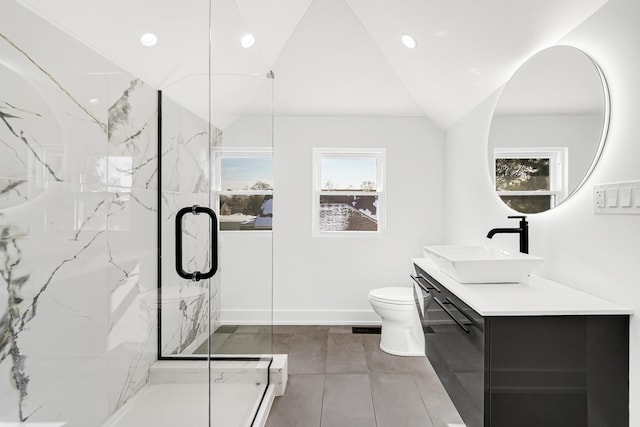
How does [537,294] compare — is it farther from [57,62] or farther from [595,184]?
[57,62]

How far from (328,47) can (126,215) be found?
7.24 feet

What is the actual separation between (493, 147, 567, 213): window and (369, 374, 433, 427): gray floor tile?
1309mm

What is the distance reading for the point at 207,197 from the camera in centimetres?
179

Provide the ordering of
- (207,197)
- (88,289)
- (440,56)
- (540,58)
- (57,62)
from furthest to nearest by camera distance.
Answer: (440,56), (540,58), (207,197), (88,289), (57,62)

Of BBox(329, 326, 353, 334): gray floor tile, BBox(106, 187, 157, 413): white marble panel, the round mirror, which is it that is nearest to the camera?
BBox(106, 187, 157, 413): white marble panel

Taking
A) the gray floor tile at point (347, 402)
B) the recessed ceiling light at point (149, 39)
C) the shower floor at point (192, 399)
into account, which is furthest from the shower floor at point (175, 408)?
the recessed ceiling light at point (149, 39)

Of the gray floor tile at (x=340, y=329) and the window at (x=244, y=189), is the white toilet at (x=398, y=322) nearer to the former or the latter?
the gray floor tile at (x=340, y=329)

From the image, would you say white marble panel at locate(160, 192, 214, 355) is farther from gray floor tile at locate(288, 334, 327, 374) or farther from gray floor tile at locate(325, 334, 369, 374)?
gray floor tile at locate(325, 334, 369, 374)

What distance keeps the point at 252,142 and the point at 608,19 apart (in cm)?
172

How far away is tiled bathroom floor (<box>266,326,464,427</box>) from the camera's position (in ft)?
7.32

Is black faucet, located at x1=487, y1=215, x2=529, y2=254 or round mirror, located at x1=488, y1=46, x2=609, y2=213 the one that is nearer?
round mirror, located at x1=488, y1=46, x2=609, y2=213

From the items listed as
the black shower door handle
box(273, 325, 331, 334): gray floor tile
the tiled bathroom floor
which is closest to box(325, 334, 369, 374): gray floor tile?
the tiled bathroom floor

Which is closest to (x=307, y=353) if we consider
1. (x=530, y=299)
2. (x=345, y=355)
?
(x=345, y=355)

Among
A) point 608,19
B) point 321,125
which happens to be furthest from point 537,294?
point 321,125
